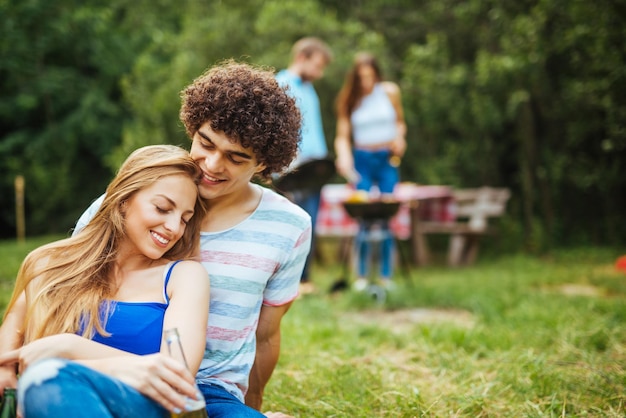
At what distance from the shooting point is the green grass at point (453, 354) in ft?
8.11

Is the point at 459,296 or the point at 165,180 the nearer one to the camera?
the point at 165,180

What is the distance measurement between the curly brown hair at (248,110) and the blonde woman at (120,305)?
0.15 metres

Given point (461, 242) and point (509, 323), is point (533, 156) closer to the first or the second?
point (461, 242)

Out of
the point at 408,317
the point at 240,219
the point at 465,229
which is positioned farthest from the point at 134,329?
the point at 465,229

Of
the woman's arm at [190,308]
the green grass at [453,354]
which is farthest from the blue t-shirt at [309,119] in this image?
the woman's arm at [190,308]

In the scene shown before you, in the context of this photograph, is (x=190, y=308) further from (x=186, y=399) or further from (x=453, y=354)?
(x=453, y=354)

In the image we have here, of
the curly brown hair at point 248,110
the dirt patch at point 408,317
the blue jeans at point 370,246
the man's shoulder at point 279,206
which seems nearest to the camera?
the curly brown hair at point 248,110

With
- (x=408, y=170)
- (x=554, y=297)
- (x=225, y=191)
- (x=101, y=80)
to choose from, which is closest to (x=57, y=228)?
(x=101, y=80)

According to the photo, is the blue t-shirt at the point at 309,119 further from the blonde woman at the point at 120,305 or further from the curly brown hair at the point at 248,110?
the blonde woman at the point at 120,305

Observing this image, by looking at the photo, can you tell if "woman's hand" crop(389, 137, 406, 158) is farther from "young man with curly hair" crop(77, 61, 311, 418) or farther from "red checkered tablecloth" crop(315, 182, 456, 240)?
"young man with curly hair" crop(77, 61, 311, 418)

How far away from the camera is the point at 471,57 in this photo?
10.4 metres

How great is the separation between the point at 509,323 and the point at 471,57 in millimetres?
7246

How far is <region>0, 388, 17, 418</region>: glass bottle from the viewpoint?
140 cm

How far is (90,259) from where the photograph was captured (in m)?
1.81
